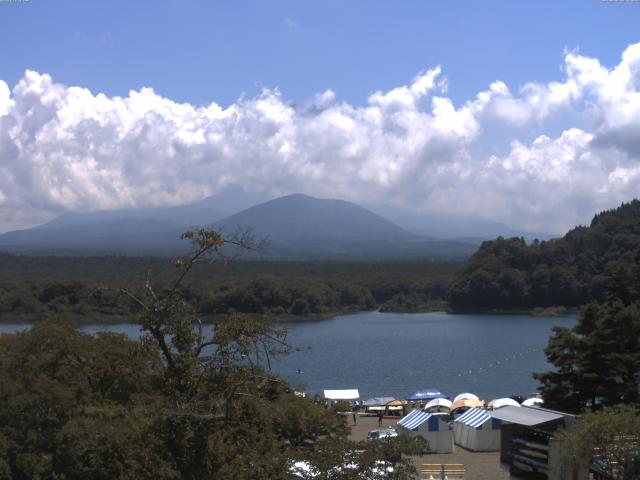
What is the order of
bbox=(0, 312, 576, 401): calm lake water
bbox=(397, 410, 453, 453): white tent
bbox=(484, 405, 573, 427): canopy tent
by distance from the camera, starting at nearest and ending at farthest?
1. bbox=(484, 405, 573, 427): canopy tent
2. bbox=(397, 410, 453, 453): white tent
3. bbox=(0, 312, 576, 401): calm lake water

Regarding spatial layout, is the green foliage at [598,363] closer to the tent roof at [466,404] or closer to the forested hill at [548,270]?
the tent roof at [466,404]

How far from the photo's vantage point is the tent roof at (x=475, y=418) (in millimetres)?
16344

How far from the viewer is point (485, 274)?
64062mm

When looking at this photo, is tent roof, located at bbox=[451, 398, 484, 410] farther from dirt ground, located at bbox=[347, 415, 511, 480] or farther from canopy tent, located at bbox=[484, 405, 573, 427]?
canopy tent, located at bbox=[484, 405, 573, 427]

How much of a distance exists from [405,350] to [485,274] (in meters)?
24.1

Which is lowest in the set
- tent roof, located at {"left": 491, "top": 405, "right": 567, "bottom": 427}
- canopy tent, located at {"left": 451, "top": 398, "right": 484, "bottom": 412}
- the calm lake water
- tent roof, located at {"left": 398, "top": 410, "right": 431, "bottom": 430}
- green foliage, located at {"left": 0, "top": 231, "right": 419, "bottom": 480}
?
the calm lake water

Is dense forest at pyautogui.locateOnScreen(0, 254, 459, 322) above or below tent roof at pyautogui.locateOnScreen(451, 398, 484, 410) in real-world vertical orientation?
above

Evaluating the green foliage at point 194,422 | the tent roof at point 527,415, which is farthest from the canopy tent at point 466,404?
the green foliage at point 194,422

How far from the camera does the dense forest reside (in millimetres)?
53469

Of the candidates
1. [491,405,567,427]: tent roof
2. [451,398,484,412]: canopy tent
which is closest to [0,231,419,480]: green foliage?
[491,405,567,427]: tent roof

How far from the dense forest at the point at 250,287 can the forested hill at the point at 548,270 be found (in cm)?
471

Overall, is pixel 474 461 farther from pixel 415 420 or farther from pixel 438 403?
pixel 438 403

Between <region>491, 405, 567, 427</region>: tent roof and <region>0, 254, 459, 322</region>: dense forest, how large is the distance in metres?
26.4

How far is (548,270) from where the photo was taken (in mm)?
63156
